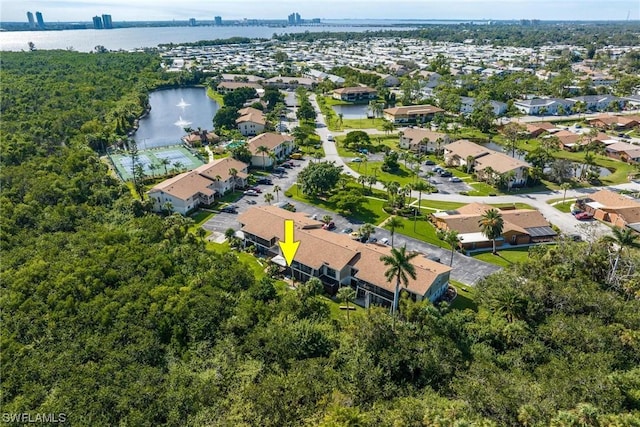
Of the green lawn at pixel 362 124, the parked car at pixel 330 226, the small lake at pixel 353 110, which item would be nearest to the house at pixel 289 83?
the small lake at pixel 353 110

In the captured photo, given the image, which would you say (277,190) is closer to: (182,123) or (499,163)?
(499,163)

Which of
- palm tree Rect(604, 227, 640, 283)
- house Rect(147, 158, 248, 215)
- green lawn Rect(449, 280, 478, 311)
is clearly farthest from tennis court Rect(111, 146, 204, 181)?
palm tree Rect(604, 227, 640, 283)

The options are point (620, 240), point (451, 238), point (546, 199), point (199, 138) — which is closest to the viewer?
point (620, 240)

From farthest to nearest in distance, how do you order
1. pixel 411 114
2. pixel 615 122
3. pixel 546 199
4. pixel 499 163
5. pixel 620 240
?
1. pixel 411 114
2. pixel 615 122
3. pixel 499 163
4. pixel 546 199
5. pixel 620 240

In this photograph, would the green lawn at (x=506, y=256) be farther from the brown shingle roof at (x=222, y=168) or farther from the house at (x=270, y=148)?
the house at (x=270, y=148)

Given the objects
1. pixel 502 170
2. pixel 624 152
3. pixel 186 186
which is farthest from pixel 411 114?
pixel 186 186
